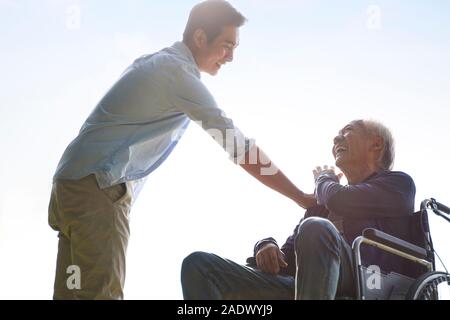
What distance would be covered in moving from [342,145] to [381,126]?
0.78 feet

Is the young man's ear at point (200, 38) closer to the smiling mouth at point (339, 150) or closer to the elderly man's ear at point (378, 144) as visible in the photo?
the smiling mouth at point (339, 150)

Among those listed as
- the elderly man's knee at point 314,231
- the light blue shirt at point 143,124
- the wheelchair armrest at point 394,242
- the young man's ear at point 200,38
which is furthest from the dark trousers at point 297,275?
the young man's ear at point 200,38

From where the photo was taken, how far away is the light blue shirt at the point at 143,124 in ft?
8.39

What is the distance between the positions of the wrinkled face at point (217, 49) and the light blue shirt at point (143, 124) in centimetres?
22

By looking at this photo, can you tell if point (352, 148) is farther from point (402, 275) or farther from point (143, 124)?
point (143, 124)

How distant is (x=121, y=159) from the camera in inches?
101

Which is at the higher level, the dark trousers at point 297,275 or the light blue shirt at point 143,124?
the light blue shirt at point 143,124

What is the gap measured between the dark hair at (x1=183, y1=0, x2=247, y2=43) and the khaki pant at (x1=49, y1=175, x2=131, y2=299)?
960mm

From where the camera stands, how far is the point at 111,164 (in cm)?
254

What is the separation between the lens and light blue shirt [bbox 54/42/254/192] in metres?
2.56

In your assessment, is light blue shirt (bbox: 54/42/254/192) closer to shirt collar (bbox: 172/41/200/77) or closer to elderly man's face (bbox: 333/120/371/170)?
shirt collar (bbox: 172/41/200/77)

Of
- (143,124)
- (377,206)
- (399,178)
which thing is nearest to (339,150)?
(399,178)

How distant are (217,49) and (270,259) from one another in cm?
106
